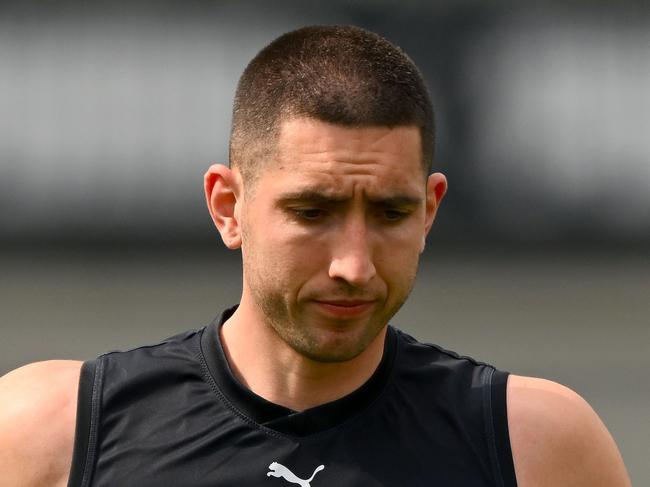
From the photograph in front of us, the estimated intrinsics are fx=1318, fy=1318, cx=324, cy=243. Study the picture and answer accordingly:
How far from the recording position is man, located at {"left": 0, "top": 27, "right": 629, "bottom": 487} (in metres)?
2.93

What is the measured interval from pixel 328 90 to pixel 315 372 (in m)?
0.68

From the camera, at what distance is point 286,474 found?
304 cm

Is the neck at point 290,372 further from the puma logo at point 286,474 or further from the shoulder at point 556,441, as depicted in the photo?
the shoulder at point 556,441

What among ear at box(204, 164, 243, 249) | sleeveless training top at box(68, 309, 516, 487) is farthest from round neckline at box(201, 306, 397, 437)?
ear at box(204, 164, 243, 249)

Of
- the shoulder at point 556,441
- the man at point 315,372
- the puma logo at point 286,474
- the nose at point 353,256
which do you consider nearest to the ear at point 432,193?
the man at point 315,372

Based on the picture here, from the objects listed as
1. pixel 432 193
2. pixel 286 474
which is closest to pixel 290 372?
pixel 286 474

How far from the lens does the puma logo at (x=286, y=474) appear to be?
119 inches

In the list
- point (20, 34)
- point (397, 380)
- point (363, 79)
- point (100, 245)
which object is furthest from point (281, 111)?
point (20, 34)

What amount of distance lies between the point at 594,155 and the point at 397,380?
605 cm

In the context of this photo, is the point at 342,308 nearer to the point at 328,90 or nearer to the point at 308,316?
the point at 308,316

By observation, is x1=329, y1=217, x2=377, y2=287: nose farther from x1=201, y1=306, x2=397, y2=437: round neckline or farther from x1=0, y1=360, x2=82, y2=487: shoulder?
x1=0, y1=360, x2=82, y2=487: shoulder

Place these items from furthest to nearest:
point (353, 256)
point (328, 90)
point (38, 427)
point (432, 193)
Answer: point (432, 193) < point (38, 427) < point (328, 90) < point (353, 256)

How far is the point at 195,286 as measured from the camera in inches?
353

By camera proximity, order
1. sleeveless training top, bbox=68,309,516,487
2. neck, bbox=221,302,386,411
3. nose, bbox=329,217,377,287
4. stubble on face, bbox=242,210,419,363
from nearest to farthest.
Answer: nose, bbox=329,217,377,287, stubble on face, bbox=242,210,419,363, sleeveless training top, bbox=68,309,516,487, neck, bbox=221,302,386,411
